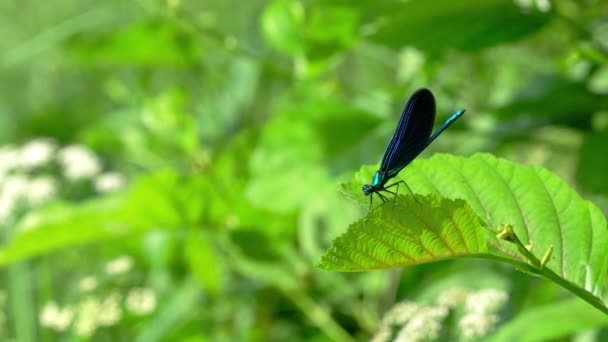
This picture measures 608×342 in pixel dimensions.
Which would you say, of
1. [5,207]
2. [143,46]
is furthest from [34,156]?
[143,46]

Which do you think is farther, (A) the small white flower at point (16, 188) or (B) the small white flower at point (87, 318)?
(A) the small white flower at point (16, 188)

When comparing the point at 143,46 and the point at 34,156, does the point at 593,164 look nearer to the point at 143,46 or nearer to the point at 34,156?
the point at 143,46

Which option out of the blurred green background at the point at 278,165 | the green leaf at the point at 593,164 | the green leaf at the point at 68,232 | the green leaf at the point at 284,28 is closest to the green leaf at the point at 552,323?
the blurred green background at the point at 278,165

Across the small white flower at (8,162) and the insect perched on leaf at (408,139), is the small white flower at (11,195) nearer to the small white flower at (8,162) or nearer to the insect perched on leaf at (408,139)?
the small white flower at (8,162)

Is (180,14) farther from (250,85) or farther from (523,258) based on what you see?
(523,258)

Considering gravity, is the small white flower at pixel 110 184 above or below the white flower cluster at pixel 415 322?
above
